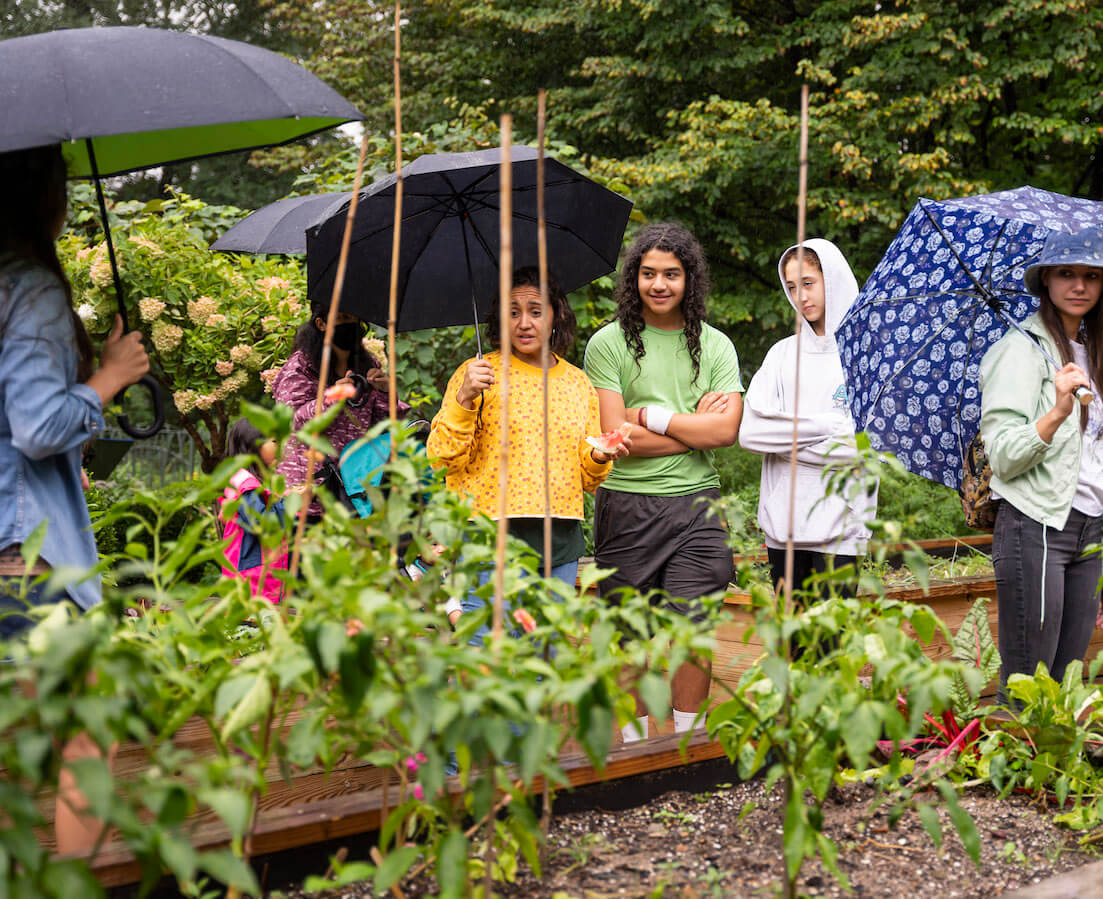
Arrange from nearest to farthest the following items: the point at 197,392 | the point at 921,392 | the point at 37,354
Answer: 1. the point at 37,354
2. the point at 921,392
3. the point at 197,392

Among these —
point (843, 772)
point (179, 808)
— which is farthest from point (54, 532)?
point (843, 772)

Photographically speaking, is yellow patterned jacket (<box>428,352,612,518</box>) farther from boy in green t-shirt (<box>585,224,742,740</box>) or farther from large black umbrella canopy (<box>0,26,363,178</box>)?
large black umbrella canopy (<box>0,26,363,178</box>)

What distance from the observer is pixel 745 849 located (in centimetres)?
221

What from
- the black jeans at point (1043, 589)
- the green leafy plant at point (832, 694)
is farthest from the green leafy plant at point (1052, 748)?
the green leafy plant at point (832, 694)

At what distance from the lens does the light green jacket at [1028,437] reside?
300cm

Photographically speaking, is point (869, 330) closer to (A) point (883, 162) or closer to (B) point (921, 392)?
(B) point (921, 392)

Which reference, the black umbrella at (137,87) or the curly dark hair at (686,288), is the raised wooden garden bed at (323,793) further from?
the curly dark hair at (686,288)

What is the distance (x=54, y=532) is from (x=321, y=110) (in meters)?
1.00

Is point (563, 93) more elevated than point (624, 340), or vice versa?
point (563, 93)

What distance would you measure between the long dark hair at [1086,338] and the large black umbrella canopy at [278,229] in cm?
267

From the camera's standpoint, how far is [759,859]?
2148mm

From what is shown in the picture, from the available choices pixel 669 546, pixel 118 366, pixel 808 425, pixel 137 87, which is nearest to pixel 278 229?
pixel 669 546

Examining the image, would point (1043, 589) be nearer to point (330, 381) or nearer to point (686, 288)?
point (686, 288)

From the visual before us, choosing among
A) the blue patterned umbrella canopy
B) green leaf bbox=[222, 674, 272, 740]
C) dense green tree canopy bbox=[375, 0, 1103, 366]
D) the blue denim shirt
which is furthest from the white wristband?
dense green tree canopy bbox=[375, 0, 1103, 366]
